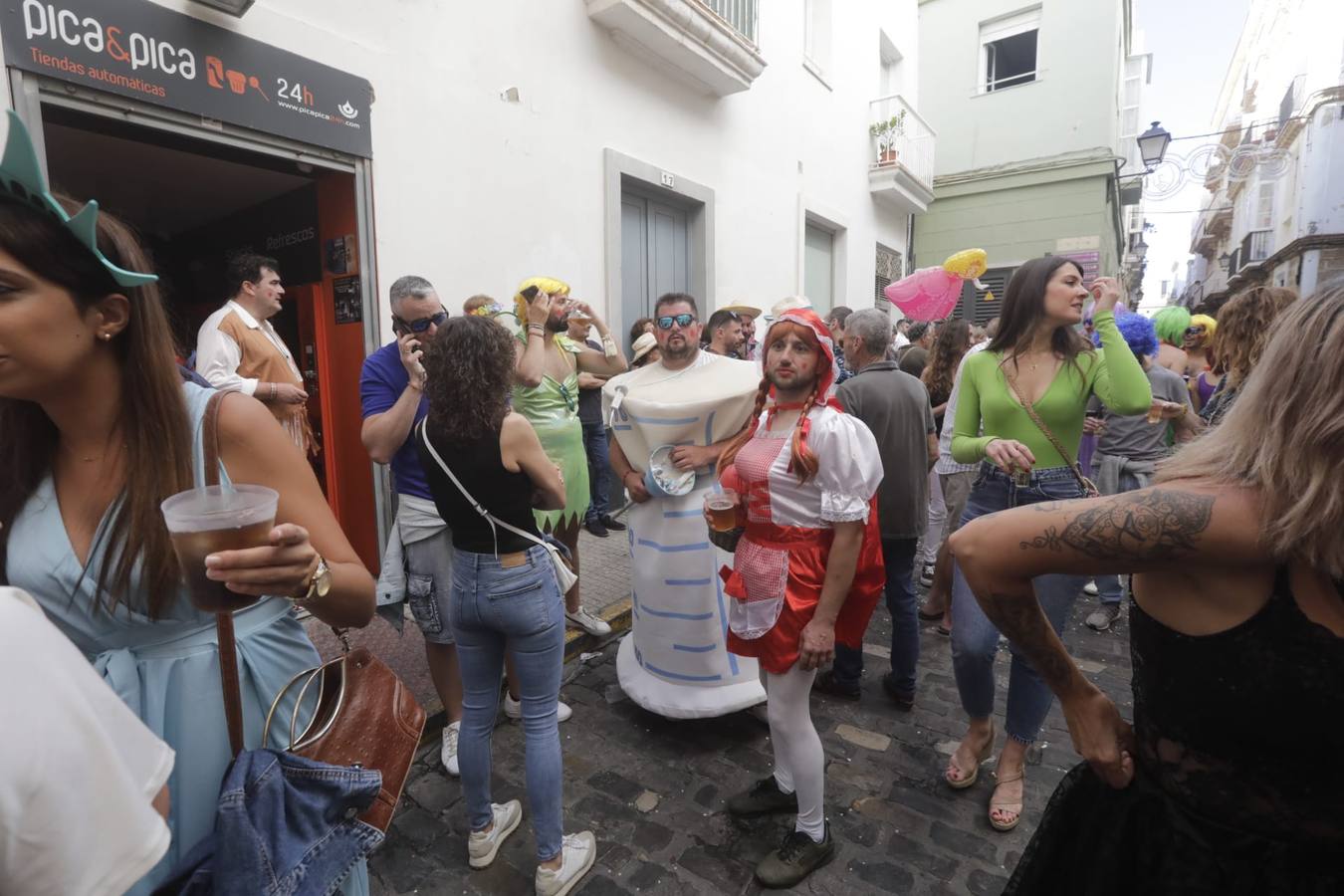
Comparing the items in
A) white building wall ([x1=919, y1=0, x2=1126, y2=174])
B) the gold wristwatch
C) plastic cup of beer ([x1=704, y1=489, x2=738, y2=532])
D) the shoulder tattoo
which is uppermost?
white building wall ([x1=919, y1=0, x2=1126, y2=174])

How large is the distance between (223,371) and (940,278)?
18.5 ft

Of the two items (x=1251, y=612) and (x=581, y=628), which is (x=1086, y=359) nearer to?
(x=1251, y=612)

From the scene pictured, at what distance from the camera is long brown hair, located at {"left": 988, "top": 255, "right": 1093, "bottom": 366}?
2.67m

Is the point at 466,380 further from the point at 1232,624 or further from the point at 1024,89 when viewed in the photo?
the point at 1024,89

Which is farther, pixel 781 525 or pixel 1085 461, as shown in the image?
pixel 1085 461

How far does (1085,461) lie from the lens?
5.43 m

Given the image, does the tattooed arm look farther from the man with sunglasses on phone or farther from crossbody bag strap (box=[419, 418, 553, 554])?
the man with sunglasses on phone

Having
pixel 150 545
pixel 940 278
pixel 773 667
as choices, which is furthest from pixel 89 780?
pixel 940 278

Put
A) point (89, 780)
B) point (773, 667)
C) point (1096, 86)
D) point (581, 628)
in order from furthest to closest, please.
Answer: point (1096, 86) → point (581, 628) → point (773, 667) → point (89, 780)

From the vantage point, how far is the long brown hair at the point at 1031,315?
2.67 meters

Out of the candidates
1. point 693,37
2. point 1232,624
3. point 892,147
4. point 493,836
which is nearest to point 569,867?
point 493,836

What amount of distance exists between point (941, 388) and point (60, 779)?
5278 millimetres

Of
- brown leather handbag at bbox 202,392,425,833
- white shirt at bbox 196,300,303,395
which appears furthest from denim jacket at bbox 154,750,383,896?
white shirt at bbox 196,300,303,395

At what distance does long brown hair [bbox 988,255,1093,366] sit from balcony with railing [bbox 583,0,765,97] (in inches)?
186
